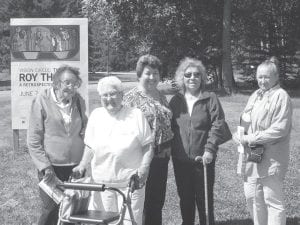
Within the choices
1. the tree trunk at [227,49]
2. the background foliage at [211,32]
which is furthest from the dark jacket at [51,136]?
the tree trunk at [227,49]

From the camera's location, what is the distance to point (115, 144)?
14.4 feet

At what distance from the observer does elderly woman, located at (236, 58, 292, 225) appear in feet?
15.6

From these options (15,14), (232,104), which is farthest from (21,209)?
(15,14)

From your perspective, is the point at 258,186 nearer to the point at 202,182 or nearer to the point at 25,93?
the point at 202,182

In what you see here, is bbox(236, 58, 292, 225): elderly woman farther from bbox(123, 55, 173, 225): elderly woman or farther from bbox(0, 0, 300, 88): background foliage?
bbox(0, 0, 300, 88): background foliage

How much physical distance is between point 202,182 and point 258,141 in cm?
75

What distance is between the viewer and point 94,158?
451cm

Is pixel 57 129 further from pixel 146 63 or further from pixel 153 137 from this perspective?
pixel 146 63

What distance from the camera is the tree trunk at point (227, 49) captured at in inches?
942

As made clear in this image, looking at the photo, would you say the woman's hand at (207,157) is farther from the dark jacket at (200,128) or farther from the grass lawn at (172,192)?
the grass lawn at (172,192)

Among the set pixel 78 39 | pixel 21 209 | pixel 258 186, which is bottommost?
pixel 21 209

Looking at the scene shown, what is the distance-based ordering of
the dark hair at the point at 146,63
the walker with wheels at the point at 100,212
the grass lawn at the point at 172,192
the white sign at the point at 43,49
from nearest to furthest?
the walker with wheels at the point at 100,212 < the dark hair at the point at 146,63 < the grass lawn at the point at 172,192 < the white sign at the point at 43,49

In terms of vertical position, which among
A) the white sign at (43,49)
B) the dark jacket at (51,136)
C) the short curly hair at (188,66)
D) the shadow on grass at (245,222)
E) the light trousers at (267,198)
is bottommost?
the shadow on grass at (245,222)

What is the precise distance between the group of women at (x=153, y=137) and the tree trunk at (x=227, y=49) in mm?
19112
